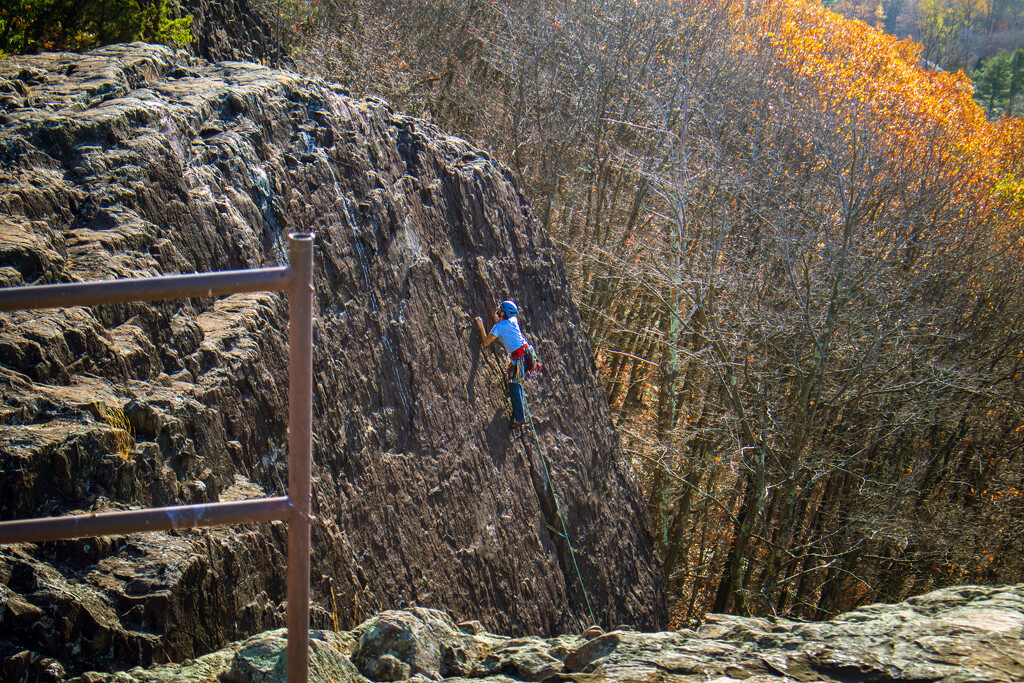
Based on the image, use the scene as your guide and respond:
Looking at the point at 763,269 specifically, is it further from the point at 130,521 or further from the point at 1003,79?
the point at 1003,79

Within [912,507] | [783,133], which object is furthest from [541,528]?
[783,133]

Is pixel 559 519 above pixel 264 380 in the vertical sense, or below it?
below

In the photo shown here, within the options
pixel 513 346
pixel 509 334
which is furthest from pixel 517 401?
pixel 509 334

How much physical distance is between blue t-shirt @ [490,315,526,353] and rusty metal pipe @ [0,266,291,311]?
6.87 metres

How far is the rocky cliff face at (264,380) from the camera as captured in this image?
3.64m

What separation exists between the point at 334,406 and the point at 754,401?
9820mm

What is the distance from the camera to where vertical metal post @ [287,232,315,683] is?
1778 mm

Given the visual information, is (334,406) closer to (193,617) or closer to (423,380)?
(423,380)

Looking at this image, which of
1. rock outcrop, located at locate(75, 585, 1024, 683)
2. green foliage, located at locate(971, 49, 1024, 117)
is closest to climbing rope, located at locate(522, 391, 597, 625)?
rock outcrop, located at locate(75, 585, 1024, 683)

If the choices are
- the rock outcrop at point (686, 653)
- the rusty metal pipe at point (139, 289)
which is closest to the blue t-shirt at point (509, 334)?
the rock outcrop at point (686, 653)

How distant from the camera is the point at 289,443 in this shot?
181 cm

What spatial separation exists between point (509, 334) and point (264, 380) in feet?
12.7

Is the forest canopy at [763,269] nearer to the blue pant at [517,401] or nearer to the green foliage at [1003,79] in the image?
the blue pant at [517,401]

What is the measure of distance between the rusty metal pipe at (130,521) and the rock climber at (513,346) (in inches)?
270
